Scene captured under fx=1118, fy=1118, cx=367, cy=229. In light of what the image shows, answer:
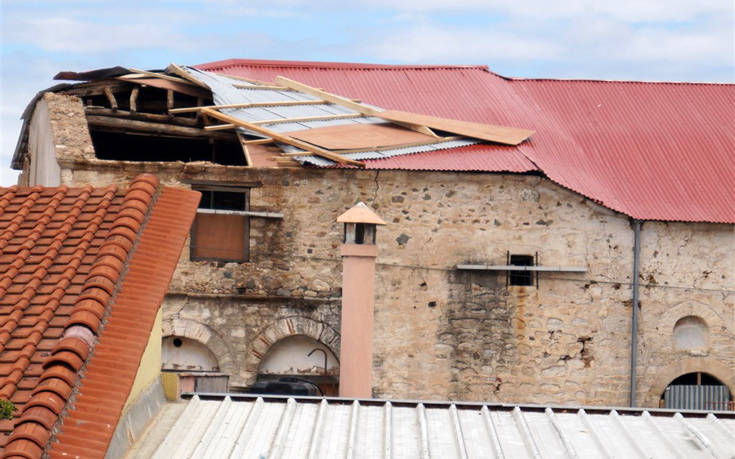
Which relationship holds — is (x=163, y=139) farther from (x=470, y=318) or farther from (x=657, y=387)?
(x=657, y=387)

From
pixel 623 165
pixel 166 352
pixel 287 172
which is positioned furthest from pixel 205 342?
pixel 623 165

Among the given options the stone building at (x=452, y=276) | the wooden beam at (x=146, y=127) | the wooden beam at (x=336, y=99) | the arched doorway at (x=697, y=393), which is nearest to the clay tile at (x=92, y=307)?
the stone building at (x=452, y=276)

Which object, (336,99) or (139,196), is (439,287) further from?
(139,196)

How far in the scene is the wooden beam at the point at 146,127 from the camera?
61.9 feet

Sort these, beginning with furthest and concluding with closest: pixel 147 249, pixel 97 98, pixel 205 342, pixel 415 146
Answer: pixel 97 98
pixel 415 146
pixel 205 342
pixel 147 249

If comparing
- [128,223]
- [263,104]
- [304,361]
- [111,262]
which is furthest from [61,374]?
[263,104]

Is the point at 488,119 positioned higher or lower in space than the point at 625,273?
higher

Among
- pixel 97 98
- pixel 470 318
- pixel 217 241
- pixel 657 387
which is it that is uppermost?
pixel 97 98

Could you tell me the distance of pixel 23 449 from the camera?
594 cm

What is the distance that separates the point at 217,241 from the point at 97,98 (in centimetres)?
420

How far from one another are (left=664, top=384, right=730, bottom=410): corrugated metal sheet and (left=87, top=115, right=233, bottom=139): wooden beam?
854cm

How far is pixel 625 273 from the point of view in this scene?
17.8m

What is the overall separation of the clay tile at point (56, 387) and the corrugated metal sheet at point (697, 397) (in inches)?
526

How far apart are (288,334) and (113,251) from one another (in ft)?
31.2
